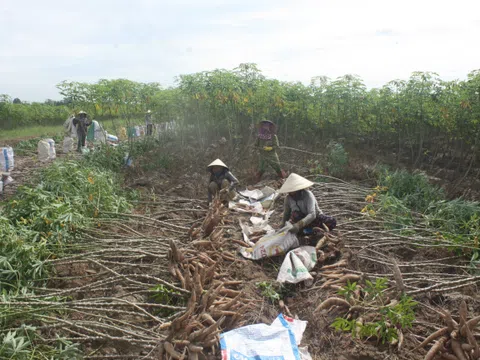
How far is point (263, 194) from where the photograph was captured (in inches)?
241

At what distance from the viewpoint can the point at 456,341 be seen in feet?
7.23

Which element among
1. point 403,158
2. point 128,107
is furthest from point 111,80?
point 403,158

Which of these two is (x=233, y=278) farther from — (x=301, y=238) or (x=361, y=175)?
(x=361, y=175)

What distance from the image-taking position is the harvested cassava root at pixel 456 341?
83.2 inches

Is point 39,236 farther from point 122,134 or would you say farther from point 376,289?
point 122,134

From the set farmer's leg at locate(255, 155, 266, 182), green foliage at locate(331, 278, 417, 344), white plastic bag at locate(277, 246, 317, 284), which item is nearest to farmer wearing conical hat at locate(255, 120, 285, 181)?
farmer's leg at locate(255, 155, 266, 182)

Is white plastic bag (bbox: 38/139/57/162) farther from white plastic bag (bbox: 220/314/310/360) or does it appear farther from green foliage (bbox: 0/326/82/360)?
white plastic bag (bbox: 220/314/310/360)

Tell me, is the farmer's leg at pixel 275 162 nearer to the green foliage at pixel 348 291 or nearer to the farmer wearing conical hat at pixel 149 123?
the green foliage at pixel 348 291

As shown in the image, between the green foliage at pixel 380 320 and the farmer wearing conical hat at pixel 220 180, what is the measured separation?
2907 millimetres

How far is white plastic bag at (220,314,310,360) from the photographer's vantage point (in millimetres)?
2395

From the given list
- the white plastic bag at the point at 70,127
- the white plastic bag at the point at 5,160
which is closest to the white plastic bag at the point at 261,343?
the white plastic bag at the point at 5,160

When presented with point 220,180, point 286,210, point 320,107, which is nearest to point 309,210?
point 286,210

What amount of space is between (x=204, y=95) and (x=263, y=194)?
3.97 meters

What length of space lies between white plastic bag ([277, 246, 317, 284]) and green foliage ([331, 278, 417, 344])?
578 mm
